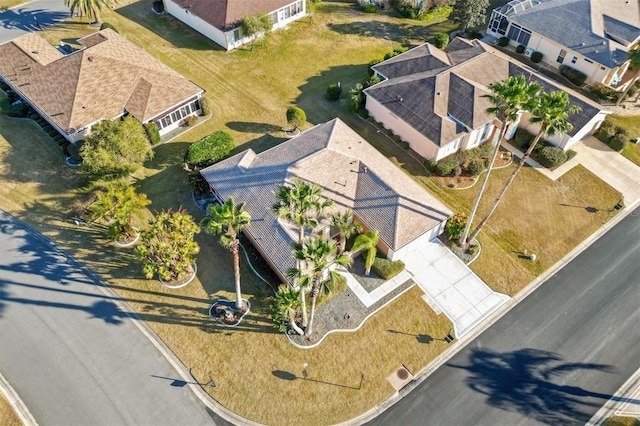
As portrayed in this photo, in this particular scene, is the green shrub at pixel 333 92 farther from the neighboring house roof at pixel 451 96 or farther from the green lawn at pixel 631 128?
the green lawn at pixel 631 128

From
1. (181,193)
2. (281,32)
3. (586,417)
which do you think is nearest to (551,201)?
(586,417)

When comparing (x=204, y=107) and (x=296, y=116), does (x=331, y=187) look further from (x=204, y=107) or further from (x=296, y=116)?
(x=204, y=107)

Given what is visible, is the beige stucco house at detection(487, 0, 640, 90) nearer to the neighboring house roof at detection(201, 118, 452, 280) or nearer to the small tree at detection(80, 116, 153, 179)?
the neighboring house roof at detection(201, 118, 452, 280)

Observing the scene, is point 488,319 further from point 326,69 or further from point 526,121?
point 326,69

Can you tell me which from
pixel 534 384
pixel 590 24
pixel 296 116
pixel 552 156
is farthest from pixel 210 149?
pixel 590 24

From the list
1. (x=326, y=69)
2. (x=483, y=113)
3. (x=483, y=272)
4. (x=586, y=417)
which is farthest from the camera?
(x=326, y=69)
